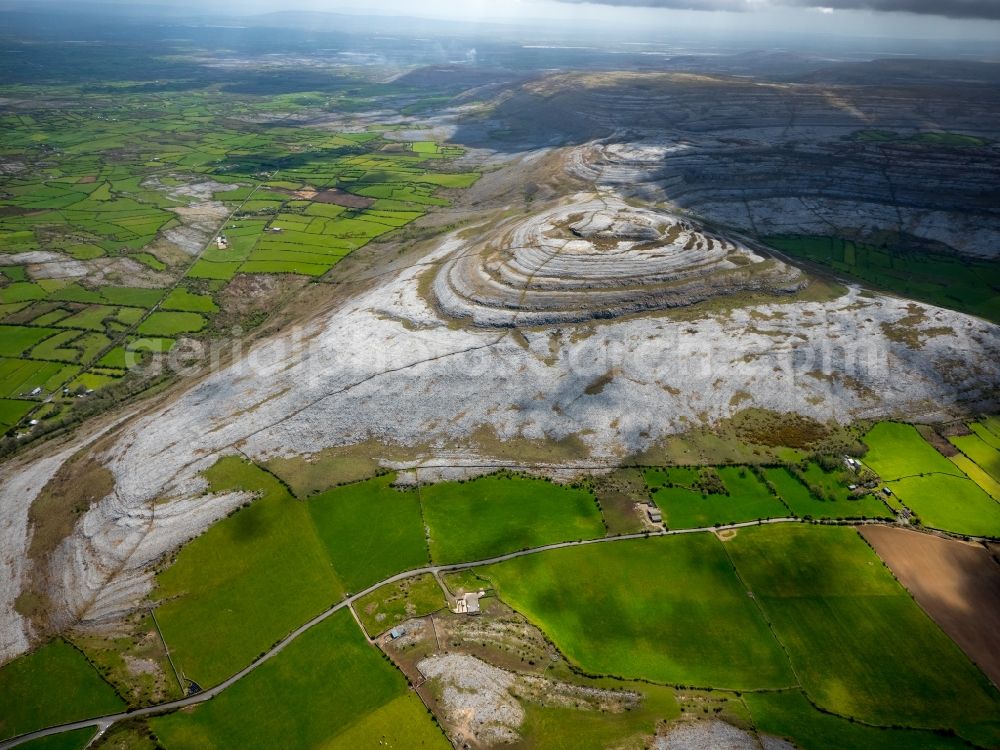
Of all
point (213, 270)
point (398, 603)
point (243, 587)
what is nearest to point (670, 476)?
point (398, 603)

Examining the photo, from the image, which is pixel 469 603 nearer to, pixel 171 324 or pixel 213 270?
pixel 171 324

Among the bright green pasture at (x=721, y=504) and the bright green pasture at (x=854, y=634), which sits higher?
the bright green pasture at (x=721, y=504)

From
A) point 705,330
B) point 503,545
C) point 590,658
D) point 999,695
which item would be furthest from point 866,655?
point 705,330

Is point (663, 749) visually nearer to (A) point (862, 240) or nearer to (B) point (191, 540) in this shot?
(B) point (191, 540)

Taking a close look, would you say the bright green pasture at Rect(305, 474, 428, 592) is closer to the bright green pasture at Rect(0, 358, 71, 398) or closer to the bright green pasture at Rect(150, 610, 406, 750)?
the bright green pasture at Rect(150, 610, 406, 750)

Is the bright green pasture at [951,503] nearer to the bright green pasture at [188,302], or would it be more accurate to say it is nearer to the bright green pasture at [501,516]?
the bright green pasture at [501,516]

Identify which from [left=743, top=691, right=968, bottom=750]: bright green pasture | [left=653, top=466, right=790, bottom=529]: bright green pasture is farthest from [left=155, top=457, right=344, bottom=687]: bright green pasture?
[left=743, top=691, right=968, bottom=750]: bright green pasture

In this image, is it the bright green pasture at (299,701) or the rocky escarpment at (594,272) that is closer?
the bright green pasture at (299,701)

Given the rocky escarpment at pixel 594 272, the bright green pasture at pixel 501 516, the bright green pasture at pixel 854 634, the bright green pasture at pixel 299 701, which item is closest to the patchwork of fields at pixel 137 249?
the rocky escarpment at pixel 594 272
